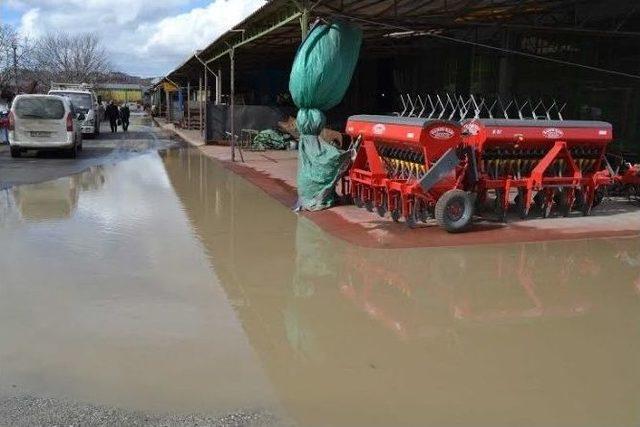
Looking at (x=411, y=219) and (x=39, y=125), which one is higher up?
(x=39, y=125)

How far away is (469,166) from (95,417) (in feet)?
21.1

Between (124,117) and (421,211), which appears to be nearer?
(421,211)

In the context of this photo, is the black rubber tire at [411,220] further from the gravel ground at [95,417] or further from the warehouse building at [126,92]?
the warehouse building at [126,92]

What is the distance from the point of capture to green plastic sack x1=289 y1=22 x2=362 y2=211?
1009 centimetres

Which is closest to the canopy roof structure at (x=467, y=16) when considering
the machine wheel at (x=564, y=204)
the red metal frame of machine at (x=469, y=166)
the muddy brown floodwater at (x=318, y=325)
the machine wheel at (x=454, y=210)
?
the red metal frame of machine at (x=469, y=166)

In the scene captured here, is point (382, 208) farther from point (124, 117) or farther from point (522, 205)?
point (124, 117)

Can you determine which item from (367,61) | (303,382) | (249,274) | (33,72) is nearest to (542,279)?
(249,274)

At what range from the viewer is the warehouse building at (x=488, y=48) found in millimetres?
12797

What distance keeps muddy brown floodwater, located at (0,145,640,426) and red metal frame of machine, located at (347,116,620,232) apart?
1104 millimetres

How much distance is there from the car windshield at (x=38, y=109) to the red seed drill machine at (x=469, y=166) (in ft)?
36.2

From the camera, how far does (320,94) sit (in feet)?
33.4

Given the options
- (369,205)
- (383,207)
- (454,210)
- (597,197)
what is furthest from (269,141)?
(454,210)

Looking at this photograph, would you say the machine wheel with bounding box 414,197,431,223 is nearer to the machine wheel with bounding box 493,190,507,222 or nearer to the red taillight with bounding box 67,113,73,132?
the machine wheel with bounding box 493,190,507,222

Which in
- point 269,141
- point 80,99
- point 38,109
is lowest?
point 269,141
